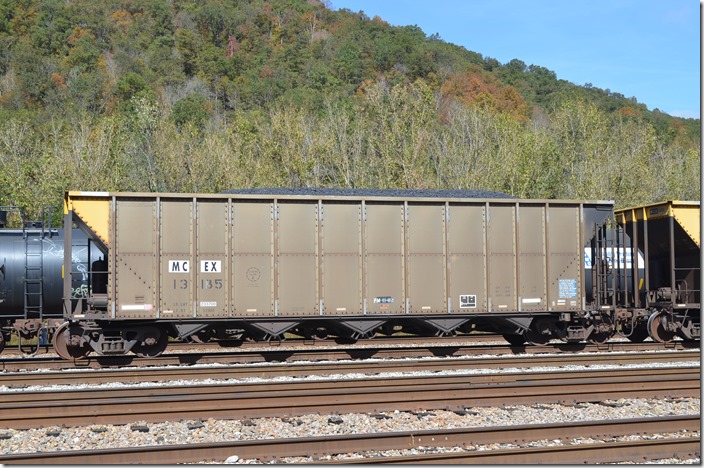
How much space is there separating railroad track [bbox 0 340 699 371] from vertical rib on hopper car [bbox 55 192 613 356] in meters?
0.37

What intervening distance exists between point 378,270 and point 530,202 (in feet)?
13.5

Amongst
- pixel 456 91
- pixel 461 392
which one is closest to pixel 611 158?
pixel 461 392

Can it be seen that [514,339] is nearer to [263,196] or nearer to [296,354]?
[296,354]

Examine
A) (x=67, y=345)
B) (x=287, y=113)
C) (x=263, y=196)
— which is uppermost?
(x=287, y=113)

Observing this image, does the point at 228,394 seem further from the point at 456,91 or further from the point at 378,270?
the point at 456,91

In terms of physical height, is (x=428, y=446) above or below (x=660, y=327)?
below

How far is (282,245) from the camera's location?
1579 cm

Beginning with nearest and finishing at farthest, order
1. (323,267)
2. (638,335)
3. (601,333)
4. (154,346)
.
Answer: (154,346) < (323,267) < (601,333) < (638,335)

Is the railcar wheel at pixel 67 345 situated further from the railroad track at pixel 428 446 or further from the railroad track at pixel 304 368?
the railroad track at pixel 428 446

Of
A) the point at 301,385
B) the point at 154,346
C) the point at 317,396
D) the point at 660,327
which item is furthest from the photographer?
the point at 660,327

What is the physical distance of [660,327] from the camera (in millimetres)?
18781

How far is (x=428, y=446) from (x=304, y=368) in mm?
6029

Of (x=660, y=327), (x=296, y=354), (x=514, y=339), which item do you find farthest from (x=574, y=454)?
(x=660, y=327)

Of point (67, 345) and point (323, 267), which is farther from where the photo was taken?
point (323, 267)
